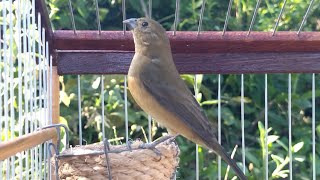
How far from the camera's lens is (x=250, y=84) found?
10.3 feet

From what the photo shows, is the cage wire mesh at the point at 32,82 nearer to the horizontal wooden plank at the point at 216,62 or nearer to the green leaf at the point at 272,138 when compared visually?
the horizontal wooden plank at the point at 216,62

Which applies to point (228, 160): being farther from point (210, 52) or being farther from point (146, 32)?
point (146, 32)

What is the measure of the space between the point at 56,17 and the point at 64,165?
1288 millimetres

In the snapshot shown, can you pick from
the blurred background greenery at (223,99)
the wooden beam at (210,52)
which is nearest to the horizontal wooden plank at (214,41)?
the wooden beam at (210,52)

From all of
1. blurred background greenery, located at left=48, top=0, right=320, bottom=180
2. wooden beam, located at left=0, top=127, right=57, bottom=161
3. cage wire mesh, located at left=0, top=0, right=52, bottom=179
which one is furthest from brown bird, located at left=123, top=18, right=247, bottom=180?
blurred background greenery, located at left=48, top=0, right=320, bottom=180

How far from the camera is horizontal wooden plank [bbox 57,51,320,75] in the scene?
232 cm

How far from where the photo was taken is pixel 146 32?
238 centimetres

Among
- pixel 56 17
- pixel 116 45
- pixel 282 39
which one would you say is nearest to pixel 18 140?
pixel 116 45

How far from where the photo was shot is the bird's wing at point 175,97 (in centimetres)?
229

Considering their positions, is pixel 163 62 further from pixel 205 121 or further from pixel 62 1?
pixel 62 1

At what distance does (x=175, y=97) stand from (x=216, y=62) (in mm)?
156

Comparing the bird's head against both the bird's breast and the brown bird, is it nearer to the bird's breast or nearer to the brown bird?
the brown bird

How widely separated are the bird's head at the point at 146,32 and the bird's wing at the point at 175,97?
0.07 m


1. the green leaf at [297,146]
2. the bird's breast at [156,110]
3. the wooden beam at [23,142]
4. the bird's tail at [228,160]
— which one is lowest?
the green leaf at [297,146]
